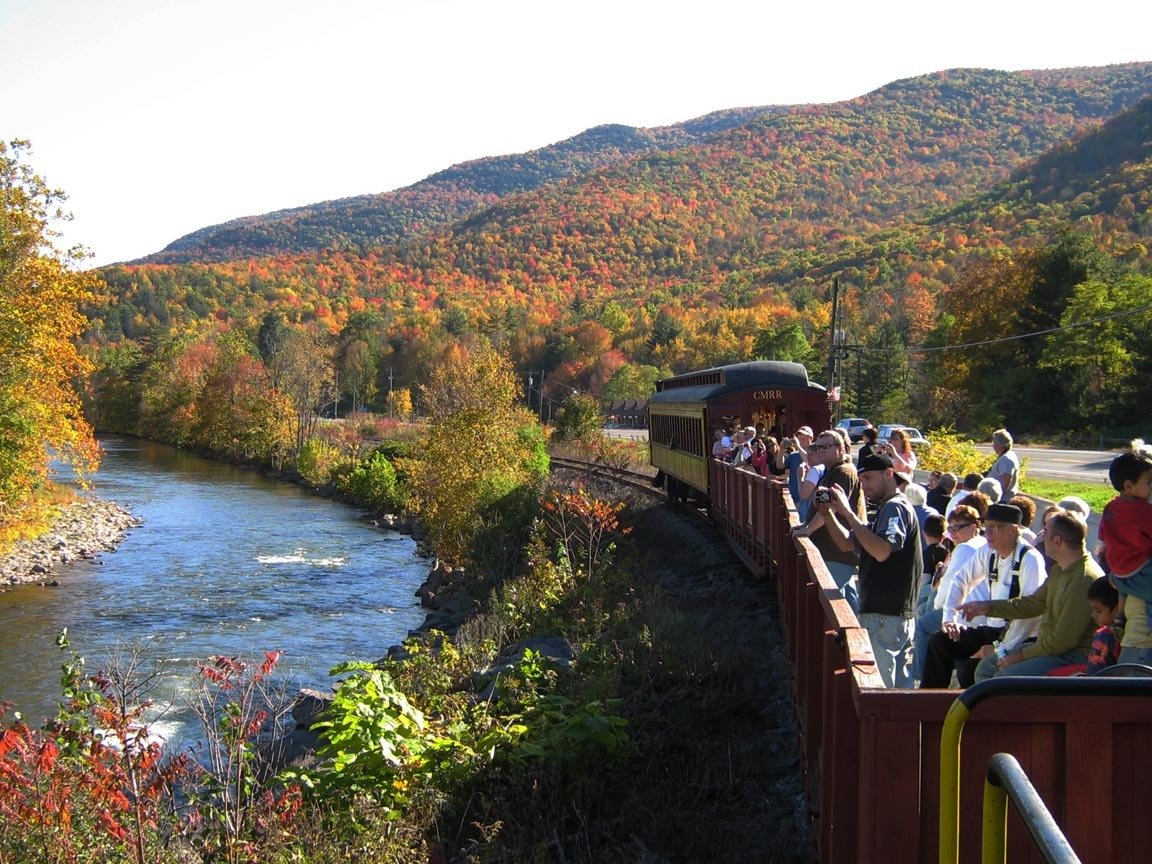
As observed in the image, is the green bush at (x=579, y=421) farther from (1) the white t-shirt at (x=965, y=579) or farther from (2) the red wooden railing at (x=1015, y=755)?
(2) the red wooden railing at (x=1015, y=755)

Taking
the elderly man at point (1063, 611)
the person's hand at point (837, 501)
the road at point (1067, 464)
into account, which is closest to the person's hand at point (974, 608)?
the elderly man at point (1063, 611)

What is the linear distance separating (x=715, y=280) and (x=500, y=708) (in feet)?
483

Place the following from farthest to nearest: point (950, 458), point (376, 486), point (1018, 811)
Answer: point (376, 486) < point (950, 458) < point (1018, 811)

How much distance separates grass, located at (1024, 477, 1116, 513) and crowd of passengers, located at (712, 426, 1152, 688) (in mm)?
14473

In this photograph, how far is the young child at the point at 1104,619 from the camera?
16.5 feet

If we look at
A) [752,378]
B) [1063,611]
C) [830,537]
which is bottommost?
[830,537]

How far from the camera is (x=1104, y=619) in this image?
5.15m

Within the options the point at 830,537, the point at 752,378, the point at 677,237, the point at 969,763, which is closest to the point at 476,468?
the point at 752,378

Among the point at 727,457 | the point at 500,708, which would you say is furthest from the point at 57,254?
the point at 500,708

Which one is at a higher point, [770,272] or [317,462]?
[770,272]

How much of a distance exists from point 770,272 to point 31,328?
403 feet

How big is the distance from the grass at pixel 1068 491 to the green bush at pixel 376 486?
25987 millimetres

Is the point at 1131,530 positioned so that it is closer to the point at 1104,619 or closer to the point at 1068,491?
the point at 1104,619

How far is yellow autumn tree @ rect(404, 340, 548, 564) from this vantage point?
102 ft
